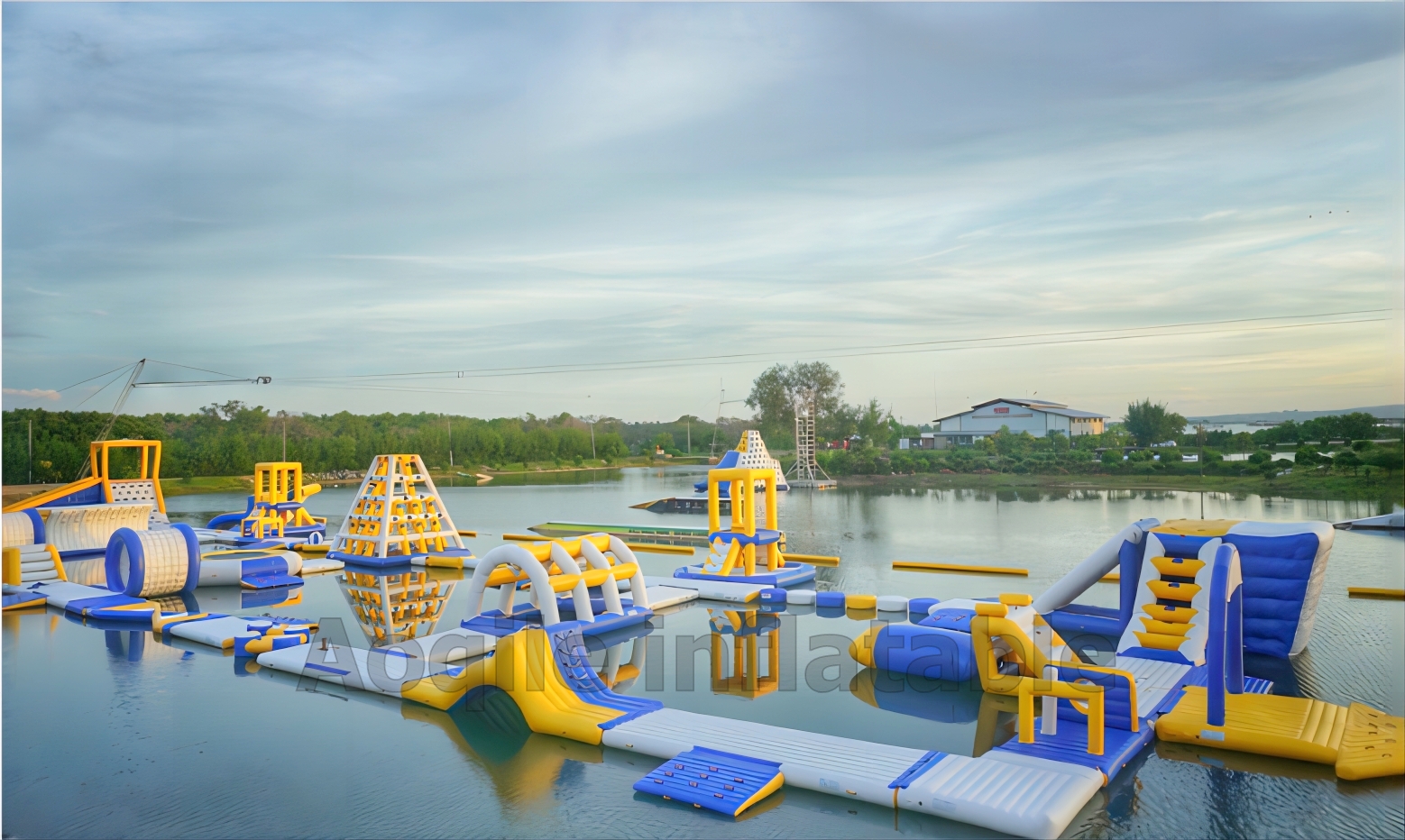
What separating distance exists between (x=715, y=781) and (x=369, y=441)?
4931 cm

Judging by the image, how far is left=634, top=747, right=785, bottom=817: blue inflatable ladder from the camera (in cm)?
617

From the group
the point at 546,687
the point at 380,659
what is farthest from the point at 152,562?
the point at 546,687

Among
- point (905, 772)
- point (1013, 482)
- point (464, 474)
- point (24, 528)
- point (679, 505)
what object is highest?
point (464, 474)

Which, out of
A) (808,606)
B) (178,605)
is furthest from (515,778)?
(178,605)

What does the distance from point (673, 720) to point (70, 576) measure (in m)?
15.1

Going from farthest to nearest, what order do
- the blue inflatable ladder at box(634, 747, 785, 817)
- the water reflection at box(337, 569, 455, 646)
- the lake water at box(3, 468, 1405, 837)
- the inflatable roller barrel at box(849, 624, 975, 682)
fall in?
the water reflection at box(337, 569, 455, 646) < the inflatable roller barrel at box(849, 624, 975, 682) < the blue inflatable ladder at box(634, 747, 785, 817) < the lake water at box(3, 468, 1405, 837)

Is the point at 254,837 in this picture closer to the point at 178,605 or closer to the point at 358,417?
the point at 178,605

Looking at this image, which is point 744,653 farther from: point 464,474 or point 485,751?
point 464,474

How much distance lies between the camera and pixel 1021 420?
1580 inches

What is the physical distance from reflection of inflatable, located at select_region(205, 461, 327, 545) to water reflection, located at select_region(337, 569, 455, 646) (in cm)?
493

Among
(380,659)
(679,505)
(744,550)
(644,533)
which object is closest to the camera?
(380,659)

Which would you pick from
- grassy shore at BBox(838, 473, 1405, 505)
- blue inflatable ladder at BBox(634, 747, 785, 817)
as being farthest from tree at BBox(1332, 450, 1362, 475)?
blue inflatable ladder at BBox(634, 747, 785, 817)

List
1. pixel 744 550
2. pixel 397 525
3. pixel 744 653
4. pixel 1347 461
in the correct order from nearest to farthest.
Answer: pixel 744 653 < pixel 744 550 < pixel 397 525 < pixel 1347 461

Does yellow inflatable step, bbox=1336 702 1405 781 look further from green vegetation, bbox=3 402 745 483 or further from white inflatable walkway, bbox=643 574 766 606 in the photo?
green vegetation, bbox=3 402 745 483
